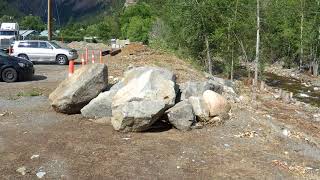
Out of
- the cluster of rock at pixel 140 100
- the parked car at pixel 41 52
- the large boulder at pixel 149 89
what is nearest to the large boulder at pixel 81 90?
the cluster of rock at pixel 140 100

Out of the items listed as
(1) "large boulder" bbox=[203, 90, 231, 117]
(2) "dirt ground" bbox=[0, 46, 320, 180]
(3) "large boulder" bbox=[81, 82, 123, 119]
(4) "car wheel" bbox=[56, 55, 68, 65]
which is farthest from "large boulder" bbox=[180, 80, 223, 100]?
(4) "car wheel" bbox=[56, 55, 68, 65]

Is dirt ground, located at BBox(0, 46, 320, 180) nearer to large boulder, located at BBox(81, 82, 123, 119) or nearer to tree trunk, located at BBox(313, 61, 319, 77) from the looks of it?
large boulder, located at BBox(81, 82, 123, 119)

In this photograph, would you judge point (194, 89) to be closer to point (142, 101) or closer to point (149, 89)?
point (149, 89)

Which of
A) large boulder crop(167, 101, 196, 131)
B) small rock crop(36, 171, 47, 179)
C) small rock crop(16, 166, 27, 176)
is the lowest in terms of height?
small rock crop(36, 171, 47, 179)

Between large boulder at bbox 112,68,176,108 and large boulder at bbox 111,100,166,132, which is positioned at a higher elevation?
large boulder at bbox 112,68,176,108

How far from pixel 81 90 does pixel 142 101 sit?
243 centimetres

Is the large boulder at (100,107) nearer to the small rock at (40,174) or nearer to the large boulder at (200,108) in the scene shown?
the large boulder at (200,108)

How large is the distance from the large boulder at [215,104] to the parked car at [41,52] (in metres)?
19.1

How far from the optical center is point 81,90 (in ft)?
43.1

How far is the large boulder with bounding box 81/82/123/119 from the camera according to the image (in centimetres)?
1277

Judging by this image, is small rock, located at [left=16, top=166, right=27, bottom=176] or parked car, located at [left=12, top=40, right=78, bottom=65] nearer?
small rock, located at [left=16, top=166, right=27, bottom=176]

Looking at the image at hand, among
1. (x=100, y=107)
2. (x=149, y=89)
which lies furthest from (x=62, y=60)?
(x=149, y=89)

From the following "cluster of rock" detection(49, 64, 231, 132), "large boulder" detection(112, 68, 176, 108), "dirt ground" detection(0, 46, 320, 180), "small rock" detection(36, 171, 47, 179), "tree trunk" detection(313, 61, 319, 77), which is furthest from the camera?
"tree trunk" detection(313, 61, 319, 77)

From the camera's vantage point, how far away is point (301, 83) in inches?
1660
